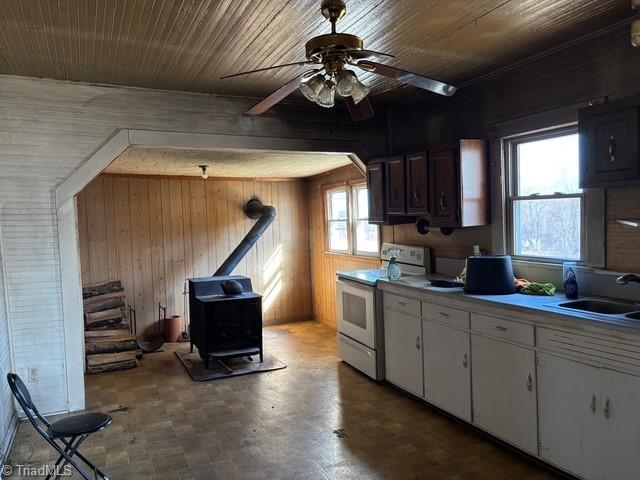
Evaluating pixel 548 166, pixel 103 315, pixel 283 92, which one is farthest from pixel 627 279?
pixel 103 315

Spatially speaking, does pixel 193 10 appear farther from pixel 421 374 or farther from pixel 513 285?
pixel 421 374

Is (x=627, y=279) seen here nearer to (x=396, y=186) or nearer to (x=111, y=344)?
(x=396, y=186)

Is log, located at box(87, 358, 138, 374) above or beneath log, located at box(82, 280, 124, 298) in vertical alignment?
beneath

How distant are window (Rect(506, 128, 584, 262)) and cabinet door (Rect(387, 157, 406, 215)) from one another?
0.92 m

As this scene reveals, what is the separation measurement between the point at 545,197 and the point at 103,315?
14.5ft

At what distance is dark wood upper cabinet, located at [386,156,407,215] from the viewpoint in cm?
416

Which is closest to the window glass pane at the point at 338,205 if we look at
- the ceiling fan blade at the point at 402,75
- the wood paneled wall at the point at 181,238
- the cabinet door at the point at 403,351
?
the wood paneled wall at the point at 181,238

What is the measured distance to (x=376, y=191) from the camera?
177 inches

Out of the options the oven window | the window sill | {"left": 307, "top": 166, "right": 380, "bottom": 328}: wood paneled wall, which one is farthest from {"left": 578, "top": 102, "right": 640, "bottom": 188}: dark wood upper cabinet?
{"left": 307, "top": 166, "right": 380, "bottom": 328}: wood paneled wall

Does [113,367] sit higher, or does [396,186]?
[396,186]

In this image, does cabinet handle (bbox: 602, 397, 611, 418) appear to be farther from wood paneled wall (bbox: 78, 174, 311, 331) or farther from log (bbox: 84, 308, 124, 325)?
wood paneled wall (bbox: 78, 174, 311, 331)

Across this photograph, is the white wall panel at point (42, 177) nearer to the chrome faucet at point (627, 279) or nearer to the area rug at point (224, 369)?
the area rug at point (224, 369)

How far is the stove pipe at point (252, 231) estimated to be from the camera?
558 centimetres

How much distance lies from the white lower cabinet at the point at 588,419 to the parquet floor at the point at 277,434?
0.26 m
